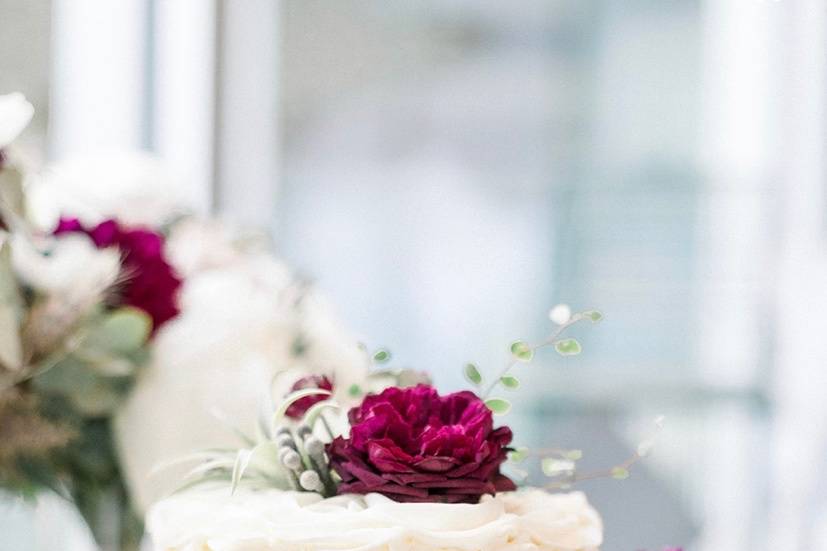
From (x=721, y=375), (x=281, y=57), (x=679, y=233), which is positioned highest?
(x=281, y=57)

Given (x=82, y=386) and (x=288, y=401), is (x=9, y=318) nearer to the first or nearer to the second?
(x=82, y=386)

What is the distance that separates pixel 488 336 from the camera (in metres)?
2.08

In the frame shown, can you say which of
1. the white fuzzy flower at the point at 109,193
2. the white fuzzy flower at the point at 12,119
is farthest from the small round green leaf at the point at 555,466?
the white fuzzy flower at the point at 109,193

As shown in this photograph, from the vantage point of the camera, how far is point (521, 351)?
344 millimetres

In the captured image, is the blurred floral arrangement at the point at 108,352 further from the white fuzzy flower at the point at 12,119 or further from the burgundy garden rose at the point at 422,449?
the burgundy garden rose at the point at 422,449

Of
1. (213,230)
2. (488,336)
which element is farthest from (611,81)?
(213,230)

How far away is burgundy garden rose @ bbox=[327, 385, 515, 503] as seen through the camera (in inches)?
12.1

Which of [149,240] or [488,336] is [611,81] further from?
[149,240]

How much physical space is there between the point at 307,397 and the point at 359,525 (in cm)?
9

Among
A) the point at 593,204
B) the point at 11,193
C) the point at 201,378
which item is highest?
the point at 11,193

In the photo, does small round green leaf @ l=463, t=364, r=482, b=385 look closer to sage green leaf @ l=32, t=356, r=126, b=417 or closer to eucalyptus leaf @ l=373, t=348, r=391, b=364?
eucalyptus leaf @ l=373, t=348, r=391, b=364

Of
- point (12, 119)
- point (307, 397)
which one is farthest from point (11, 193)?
point (307, 397)

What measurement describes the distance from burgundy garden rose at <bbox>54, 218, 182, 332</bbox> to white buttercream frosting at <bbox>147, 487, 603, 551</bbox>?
0.26 meters

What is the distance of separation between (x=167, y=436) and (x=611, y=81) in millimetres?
1769
